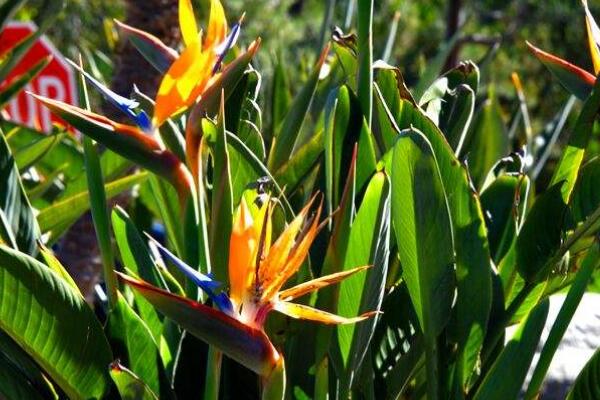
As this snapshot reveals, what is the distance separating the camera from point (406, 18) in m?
7.22

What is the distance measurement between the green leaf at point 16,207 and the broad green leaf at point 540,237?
1.69ft

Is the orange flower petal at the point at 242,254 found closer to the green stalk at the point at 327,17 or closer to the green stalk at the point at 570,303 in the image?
the green stalk at the point at 570,303

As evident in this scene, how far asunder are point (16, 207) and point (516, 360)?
0.56m

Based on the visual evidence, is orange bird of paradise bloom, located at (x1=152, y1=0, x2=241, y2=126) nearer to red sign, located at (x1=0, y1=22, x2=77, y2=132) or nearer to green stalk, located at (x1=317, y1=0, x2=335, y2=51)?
green stalk, located at (x1=317, y1=0, x2=335, y2=51)

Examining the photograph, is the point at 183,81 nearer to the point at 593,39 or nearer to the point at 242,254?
the point at 242,254

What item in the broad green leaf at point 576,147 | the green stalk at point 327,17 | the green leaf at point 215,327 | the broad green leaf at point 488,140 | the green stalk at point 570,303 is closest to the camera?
the green leaf at point 215,327

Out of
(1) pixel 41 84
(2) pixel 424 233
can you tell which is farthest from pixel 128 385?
(1) pixel 41 84

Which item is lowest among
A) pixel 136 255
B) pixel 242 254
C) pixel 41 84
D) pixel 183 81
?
pixel 41 84

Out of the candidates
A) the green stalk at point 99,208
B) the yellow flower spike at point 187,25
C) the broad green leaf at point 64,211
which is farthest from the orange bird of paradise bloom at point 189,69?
the broad green leaf at point 64,211

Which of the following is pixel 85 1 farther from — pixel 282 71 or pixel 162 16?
pixel 282 71

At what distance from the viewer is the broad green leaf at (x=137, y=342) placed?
0.96 metres

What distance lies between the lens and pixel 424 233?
0.93 metres

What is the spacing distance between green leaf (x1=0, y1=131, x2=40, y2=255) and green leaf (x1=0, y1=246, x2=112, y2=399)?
230 millimetres

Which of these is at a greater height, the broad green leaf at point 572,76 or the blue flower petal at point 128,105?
the blue flower petal at point 128,105
